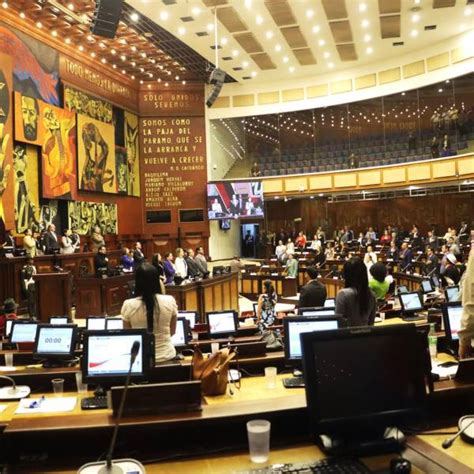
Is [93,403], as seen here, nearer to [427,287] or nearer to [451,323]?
[451,323]

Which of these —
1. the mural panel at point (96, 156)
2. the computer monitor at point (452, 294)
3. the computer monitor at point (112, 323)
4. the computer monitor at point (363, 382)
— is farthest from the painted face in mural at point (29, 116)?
the computer monitor at point (363, 382)

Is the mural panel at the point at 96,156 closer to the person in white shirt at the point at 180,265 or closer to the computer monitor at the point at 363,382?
the person in white shirt at the point at 180,265

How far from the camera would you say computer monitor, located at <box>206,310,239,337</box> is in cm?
573

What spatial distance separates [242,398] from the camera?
2.96m

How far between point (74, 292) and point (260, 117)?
12.8 metres

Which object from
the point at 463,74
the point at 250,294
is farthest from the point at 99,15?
the point at 463,74

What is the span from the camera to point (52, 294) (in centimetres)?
1008

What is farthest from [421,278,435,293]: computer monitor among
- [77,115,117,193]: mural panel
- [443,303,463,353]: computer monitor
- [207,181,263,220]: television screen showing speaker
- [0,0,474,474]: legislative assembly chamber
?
[207,181,263,220]: television screen showing speaker

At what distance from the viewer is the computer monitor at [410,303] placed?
621 centimetres

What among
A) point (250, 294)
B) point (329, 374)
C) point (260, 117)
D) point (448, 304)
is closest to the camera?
point (329, 374)

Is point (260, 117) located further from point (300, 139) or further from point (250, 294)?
point (250, 294)

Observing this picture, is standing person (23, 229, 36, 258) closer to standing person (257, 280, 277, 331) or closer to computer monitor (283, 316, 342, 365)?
standing person (257, 280, 277, 331)

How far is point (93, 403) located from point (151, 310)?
0.77 m

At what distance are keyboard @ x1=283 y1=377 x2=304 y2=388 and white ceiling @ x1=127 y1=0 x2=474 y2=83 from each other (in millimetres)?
11869
